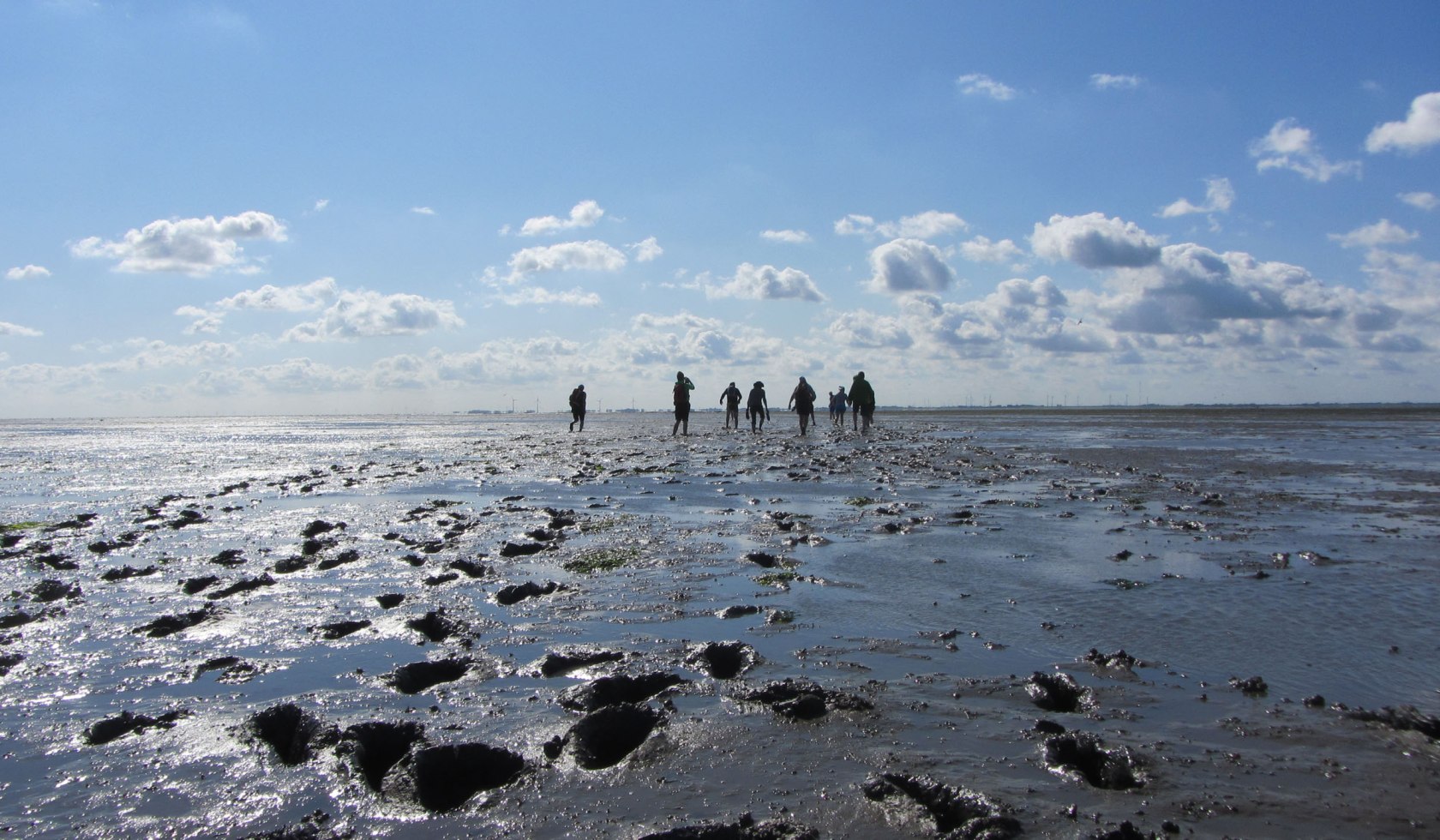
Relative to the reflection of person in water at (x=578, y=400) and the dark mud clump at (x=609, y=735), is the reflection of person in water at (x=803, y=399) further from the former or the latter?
the dark mud clump at (x=609, y=735)

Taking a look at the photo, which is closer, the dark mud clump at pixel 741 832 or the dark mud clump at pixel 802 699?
the dark mud clump at pixel 741 832

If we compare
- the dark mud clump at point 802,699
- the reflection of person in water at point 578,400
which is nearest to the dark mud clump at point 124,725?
the dark mud clump at point 802,699

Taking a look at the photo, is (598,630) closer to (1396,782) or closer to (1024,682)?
(1024,682)

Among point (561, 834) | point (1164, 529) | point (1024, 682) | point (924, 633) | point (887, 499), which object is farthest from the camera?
point (887, 499)

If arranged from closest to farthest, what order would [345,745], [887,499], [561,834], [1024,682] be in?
[561,834], [345,745], [1024,682], [887,499]

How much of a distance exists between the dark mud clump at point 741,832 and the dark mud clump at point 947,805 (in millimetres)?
427

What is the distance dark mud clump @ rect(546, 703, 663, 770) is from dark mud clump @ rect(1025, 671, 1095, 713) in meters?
2.10

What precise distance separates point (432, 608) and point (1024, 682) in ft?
15.0

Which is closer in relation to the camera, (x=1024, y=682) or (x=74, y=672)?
(x=1024, y=682)

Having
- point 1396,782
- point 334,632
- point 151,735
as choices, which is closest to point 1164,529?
point 1396,782

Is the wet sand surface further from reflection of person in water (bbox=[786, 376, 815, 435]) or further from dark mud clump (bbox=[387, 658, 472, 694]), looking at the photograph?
reflection of person in water (bbox=[786, 376, 815, 435])

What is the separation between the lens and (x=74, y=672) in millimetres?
5449

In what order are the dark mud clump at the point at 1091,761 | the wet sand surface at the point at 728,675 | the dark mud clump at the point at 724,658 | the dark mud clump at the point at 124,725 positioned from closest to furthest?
the wet sand surface at the point at 728,675 < the dark mud clump at the point at 1091,761 < the dark mud clump at the point at 124,725 < the dark mud clump at the point at 724,658

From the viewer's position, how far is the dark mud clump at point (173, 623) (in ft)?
21.1
